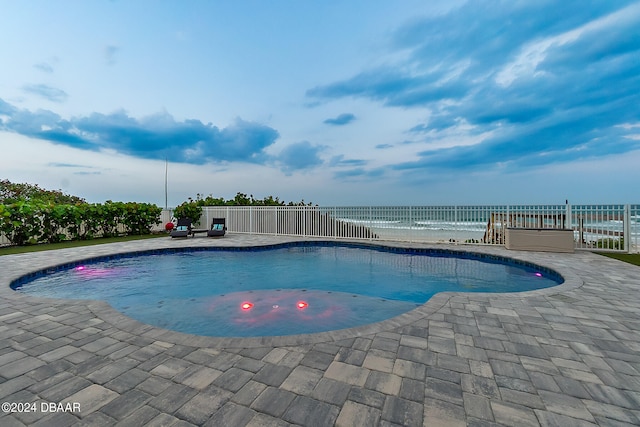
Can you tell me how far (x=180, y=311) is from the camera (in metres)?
4.23

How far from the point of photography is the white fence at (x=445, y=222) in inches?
292

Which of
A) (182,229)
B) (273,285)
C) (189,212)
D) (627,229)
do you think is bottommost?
(273,285)

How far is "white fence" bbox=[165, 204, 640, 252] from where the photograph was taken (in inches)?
292

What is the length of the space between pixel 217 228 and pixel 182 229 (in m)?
1.42

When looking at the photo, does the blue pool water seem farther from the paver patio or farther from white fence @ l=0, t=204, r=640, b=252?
white fence @ l=0, t=204, r=640, b=252

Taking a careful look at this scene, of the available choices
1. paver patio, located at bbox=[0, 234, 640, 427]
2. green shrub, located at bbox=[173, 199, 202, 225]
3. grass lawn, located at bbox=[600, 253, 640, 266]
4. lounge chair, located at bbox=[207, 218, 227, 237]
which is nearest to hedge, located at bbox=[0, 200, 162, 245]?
green shrub, located at bbox=[173, 199, 202, 225]

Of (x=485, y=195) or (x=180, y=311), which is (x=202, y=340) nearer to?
(x=180, y=311)

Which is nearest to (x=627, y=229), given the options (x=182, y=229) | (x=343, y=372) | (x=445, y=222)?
(x=445, y=222)

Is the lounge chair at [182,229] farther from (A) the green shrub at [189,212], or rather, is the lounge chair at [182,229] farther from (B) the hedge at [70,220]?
(B) the hedge at [70,220]

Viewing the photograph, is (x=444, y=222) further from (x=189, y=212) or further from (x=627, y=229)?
(x=189, y=212)

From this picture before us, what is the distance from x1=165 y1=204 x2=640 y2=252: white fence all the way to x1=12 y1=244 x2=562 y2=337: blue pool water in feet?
4.91

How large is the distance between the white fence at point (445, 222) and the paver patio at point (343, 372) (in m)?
5.72

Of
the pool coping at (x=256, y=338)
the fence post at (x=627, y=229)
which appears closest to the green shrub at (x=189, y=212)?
the pool coping at (x=256, y=338)

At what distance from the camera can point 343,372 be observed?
1.99 meters
